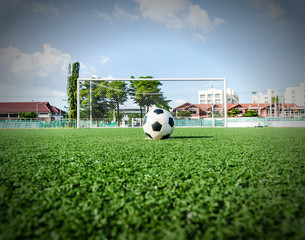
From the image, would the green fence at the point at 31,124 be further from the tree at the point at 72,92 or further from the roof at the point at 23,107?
the roof at the point at 23,107

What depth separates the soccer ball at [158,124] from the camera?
539 centimetres

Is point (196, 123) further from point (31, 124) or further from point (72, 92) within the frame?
point (31, 124)

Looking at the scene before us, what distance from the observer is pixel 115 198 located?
1.43 metres

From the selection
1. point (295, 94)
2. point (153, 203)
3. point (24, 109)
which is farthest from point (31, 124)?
point (295, 94)

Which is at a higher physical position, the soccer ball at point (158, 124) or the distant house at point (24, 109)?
the distant house at point (24, 109)

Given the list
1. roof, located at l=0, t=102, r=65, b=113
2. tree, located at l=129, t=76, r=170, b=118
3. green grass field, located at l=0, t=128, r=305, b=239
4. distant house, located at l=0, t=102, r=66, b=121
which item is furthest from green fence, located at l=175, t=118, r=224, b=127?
roof, located at l=0, t=102, r=65, b=113

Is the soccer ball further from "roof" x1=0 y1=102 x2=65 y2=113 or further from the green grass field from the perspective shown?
"roof" x1=0 y1=102 x2=65 y2=113

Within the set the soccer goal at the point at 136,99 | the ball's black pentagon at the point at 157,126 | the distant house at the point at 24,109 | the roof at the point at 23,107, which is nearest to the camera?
the ball's black pentagon at the point at 157,126

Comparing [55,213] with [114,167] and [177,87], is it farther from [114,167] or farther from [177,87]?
[177,87]

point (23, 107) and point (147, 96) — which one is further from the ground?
point (23, 107)

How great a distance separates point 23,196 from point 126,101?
18681 mm

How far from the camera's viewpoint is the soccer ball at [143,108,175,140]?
17.7 feet

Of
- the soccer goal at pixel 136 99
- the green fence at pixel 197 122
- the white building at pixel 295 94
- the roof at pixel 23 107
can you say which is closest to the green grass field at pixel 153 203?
the soccer goal at pixel 136 99

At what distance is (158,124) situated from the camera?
5.39m
